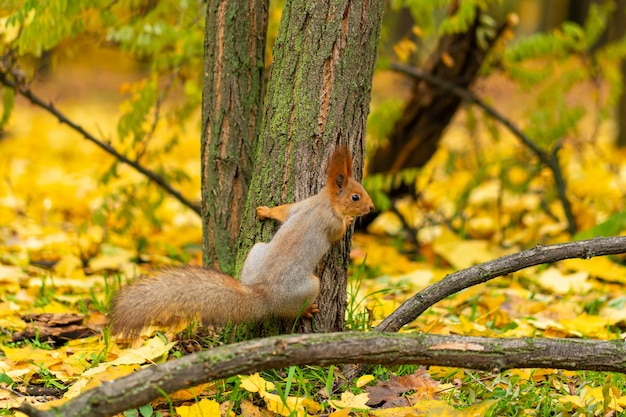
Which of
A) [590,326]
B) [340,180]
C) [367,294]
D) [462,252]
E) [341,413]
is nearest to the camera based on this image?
[341,413]

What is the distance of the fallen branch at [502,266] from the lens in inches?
94.4

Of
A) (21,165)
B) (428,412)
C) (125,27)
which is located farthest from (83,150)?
(428,412)

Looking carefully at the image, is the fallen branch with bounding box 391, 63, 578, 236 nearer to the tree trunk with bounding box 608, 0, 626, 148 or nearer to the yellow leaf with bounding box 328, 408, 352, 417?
the yellow leaf with bounding box 328, 408, 352, 417

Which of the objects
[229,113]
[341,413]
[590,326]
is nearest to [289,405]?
[341,413]

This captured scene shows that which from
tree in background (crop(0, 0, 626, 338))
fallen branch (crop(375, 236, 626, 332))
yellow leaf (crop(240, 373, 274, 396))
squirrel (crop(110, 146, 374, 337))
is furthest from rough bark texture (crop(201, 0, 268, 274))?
fallen branch (crop(375, 236, 626, 332))

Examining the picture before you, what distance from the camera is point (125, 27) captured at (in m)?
4.04

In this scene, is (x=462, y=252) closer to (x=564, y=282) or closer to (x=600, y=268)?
(x=564, y=282)

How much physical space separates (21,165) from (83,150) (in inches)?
67.6

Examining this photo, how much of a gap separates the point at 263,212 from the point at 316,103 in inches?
16.6

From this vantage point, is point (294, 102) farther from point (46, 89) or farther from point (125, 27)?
point (46, 89)

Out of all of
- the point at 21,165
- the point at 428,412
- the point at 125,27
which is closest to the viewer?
the point at 428,412

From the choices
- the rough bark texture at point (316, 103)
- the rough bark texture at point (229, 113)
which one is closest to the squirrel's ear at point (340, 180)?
the rough bark texture at point (316, 103)

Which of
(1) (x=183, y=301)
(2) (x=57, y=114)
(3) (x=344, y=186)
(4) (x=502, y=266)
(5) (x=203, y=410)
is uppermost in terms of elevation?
(2) (x=57, y=114)

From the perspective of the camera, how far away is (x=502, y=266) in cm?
243
